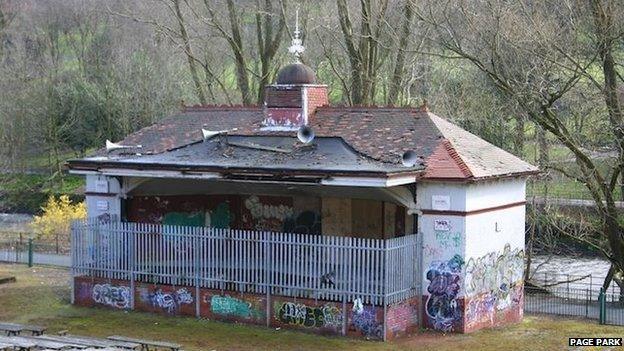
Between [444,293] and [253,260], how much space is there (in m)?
4.39

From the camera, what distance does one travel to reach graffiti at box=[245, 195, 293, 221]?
27812 millimetres

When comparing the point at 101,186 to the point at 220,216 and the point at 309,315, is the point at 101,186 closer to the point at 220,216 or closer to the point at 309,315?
the point at 220,216

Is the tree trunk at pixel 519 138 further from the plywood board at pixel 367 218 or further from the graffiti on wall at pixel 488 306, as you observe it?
the plywood board at pixel 367 218

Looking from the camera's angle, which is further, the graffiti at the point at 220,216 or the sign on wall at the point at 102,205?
the graffiti at the point at 220,216

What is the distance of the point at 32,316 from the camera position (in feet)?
84.1

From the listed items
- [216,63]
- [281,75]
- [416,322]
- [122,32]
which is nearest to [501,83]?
[281,75]

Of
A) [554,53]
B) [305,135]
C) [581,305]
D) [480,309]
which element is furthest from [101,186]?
[581,305]

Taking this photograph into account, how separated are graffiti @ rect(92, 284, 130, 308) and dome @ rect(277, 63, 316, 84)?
658 centimetres

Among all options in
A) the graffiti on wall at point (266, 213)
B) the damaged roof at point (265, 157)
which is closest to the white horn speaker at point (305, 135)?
the damaged roof at point (265, 157)

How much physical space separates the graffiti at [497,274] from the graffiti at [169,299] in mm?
6670

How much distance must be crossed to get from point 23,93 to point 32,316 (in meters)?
32.7

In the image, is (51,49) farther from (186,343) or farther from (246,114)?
(186,343)

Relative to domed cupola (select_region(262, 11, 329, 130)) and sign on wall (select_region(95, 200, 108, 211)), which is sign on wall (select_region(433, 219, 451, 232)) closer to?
domed cupola (select_region(262, 11, 329, 130))

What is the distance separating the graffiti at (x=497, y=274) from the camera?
78.2ft
